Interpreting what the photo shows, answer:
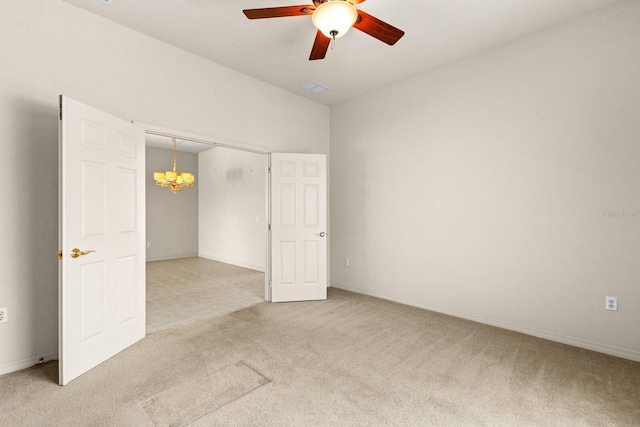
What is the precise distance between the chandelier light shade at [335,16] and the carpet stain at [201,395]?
261 centimetres

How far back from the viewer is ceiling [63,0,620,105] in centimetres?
275

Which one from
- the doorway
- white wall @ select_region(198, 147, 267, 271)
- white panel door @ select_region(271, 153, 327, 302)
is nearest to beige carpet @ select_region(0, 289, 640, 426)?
white panel door @ select_region(271, 153, 327, 302)

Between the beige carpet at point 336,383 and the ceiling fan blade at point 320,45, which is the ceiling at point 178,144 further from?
the beige carpet at point 336,383

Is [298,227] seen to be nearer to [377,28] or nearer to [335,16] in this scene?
[377,28]

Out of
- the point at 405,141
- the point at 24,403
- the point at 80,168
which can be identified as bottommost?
the point at 24,403

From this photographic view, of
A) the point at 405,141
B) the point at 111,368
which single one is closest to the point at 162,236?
the point at 111,368

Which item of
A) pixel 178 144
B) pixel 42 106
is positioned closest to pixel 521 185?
pixel 42 106

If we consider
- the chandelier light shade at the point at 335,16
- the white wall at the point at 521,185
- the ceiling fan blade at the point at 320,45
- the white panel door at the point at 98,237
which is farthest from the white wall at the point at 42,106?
the white wall at the point at 521,185

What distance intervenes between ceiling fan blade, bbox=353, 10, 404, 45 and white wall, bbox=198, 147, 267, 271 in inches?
163

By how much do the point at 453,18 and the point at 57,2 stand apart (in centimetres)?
360

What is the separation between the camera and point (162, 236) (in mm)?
8195

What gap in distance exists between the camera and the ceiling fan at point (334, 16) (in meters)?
2.01

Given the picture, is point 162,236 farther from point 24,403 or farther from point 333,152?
point 24,403

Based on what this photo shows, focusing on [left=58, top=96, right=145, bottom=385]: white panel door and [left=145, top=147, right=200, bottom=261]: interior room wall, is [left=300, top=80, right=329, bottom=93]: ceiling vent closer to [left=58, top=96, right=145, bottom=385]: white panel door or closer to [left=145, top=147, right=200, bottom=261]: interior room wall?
[left=58, top=96, right=145, bottom=385]: white panel door
